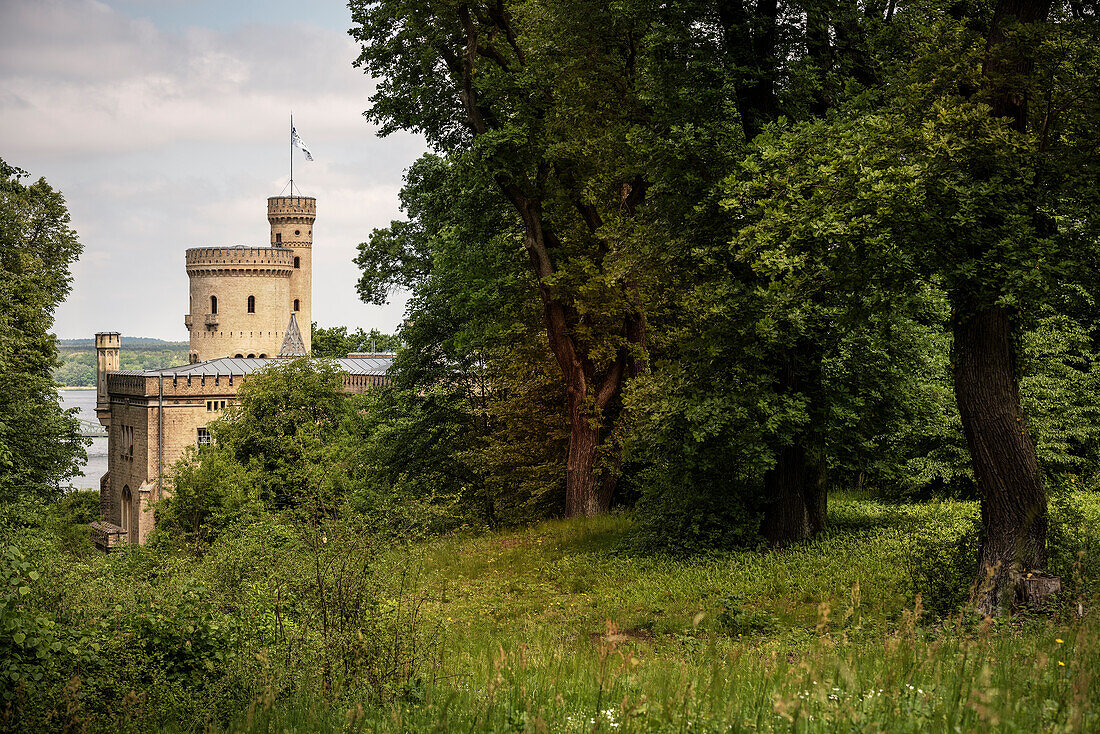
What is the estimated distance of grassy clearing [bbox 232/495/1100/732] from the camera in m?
4.12

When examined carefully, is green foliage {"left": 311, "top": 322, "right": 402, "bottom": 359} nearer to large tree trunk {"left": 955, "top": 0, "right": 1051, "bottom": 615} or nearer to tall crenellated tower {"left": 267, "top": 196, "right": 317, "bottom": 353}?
tall crenellated tower {"left": 267, "top": 196, "right": 317, "bottom": 353}

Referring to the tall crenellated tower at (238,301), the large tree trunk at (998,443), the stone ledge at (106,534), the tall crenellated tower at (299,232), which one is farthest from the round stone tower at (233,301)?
the large tree trunk at (998,443)

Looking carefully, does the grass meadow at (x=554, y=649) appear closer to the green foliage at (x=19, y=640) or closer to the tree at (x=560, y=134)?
the green foliage at (x=19, y=640)

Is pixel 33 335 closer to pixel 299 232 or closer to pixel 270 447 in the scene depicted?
pixel 270 447

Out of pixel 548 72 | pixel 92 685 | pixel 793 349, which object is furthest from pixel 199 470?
pixel 92 685

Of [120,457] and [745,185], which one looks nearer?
[745,185]

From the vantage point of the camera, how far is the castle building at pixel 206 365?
5353 cm

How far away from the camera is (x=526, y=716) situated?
450 centimetres

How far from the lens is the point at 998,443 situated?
27.5 ft

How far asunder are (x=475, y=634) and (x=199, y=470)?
2355 cm

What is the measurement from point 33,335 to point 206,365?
32.5m

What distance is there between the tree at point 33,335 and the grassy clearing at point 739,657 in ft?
54.5

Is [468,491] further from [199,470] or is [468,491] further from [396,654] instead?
[396,654]

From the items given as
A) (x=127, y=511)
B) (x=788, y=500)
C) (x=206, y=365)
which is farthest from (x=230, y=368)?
(x=788, y=500)
